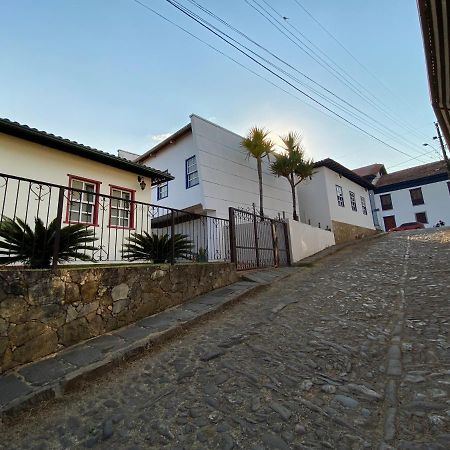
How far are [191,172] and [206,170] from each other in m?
0.91

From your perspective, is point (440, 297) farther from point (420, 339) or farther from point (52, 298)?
point (52, 298)

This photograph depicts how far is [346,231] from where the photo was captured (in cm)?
1850

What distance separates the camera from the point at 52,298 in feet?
12.4

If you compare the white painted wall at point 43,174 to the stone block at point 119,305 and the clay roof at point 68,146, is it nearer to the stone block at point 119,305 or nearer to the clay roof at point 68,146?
the clay roof at point 68,146

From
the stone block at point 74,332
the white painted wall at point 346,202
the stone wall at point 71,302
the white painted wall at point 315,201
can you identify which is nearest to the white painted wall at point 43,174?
the stone wall at point 71,302

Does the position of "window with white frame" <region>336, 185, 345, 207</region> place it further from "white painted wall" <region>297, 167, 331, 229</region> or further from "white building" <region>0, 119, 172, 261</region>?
"white building" <region>0, 119, 172, 261</region>

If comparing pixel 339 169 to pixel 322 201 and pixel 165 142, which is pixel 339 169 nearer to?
pixel 322 201

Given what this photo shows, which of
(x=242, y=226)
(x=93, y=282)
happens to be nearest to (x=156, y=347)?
(x=93, y=282)

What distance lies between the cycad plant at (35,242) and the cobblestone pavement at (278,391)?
1.89 metres

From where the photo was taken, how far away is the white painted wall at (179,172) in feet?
41.5

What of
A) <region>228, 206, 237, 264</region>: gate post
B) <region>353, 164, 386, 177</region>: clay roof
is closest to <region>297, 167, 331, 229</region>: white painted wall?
<region>228, 206, 237, 264</region>: gate post

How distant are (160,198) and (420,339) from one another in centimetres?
1263

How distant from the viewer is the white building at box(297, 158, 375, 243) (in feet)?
57.1

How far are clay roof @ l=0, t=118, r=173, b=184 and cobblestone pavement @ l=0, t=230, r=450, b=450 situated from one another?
670cm
